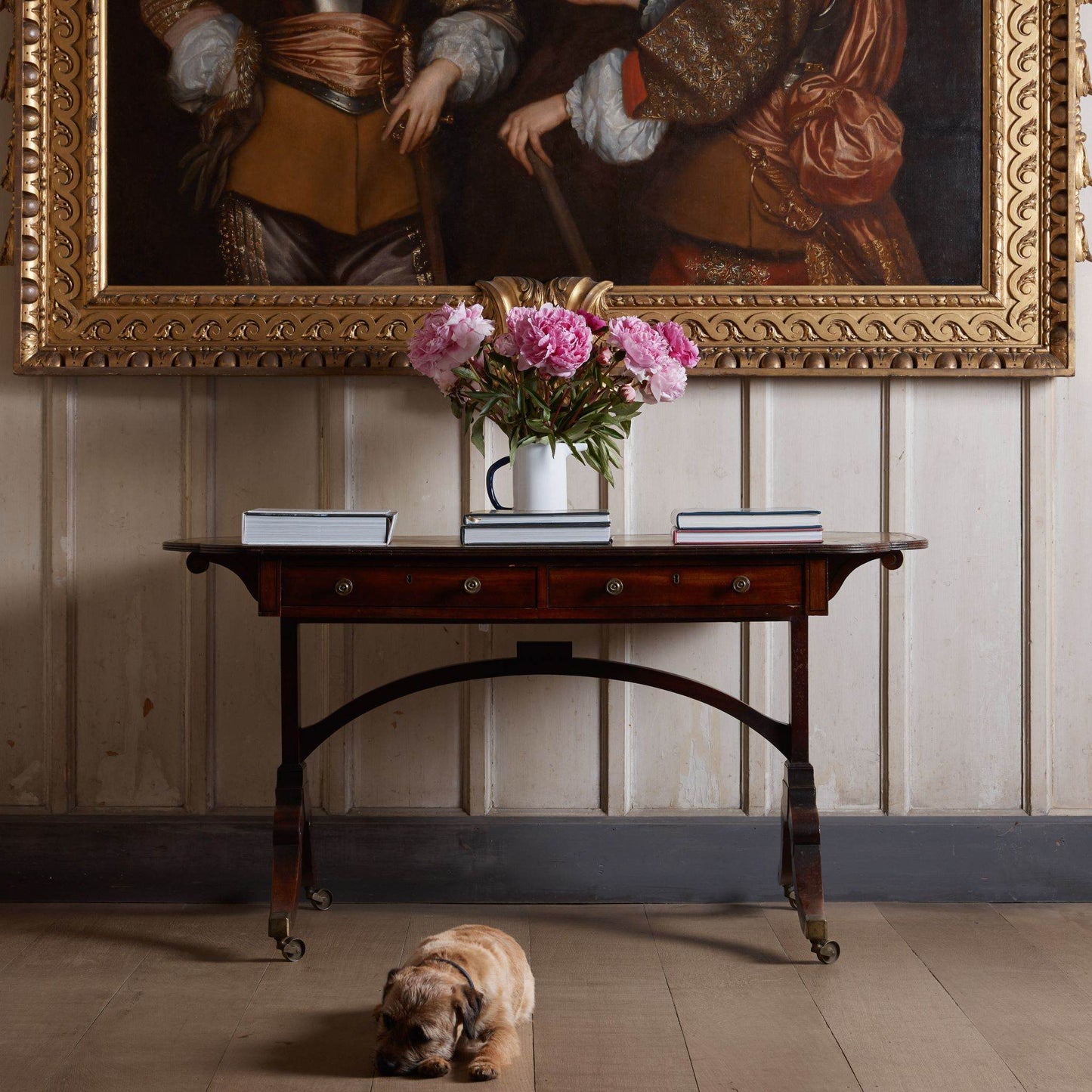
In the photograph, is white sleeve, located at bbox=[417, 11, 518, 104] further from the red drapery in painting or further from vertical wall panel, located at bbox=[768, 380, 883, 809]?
vertical wall panel, located at bbox=[768, 380, 883, 809]

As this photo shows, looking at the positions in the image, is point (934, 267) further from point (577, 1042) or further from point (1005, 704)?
point (577, 1042)

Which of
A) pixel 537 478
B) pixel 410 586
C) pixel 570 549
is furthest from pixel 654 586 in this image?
pixel 410 586

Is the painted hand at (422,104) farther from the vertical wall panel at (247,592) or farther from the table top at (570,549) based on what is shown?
the table top at (570,549)

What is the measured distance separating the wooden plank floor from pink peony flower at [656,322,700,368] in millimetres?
1411

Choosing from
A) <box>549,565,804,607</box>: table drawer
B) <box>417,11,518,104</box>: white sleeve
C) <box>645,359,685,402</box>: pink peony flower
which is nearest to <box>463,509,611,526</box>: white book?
<box>549,565,804,607</box>: table drawer

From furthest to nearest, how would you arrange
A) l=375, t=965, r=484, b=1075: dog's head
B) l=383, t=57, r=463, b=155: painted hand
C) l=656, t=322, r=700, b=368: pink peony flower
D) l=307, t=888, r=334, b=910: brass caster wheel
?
l=383, t=57, r=463, b=155: painted hand < l=307, t=888, r=334, b=910: brass caster wheel < l=656, t=322, r=700, b=368: pink peony flower < l=375, t=965, r=484, b=1075: dog's head

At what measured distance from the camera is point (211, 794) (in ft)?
9.89

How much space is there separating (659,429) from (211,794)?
162 cm

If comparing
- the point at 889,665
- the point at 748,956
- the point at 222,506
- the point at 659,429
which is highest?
the point at 659,429

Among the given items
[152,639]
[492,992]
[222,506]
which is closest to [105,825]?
[152,639]

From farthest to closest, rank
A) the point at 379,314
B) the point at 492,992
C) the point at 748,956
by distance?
the point at 379,314 < the point at 748,956 < the point at 492,992

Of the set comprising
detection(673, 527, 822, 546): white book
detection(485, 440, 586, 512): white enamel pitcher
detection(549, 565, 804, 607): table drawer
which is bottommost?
detection(549, 565, 804, 607): table drawer

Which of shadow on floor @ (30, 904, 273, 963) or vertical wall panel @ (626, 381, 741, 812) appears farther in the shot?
vertical wall panel @ (626, 381, 741, 812)

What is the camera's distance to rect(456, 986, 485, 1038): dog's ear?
1.88 meters
